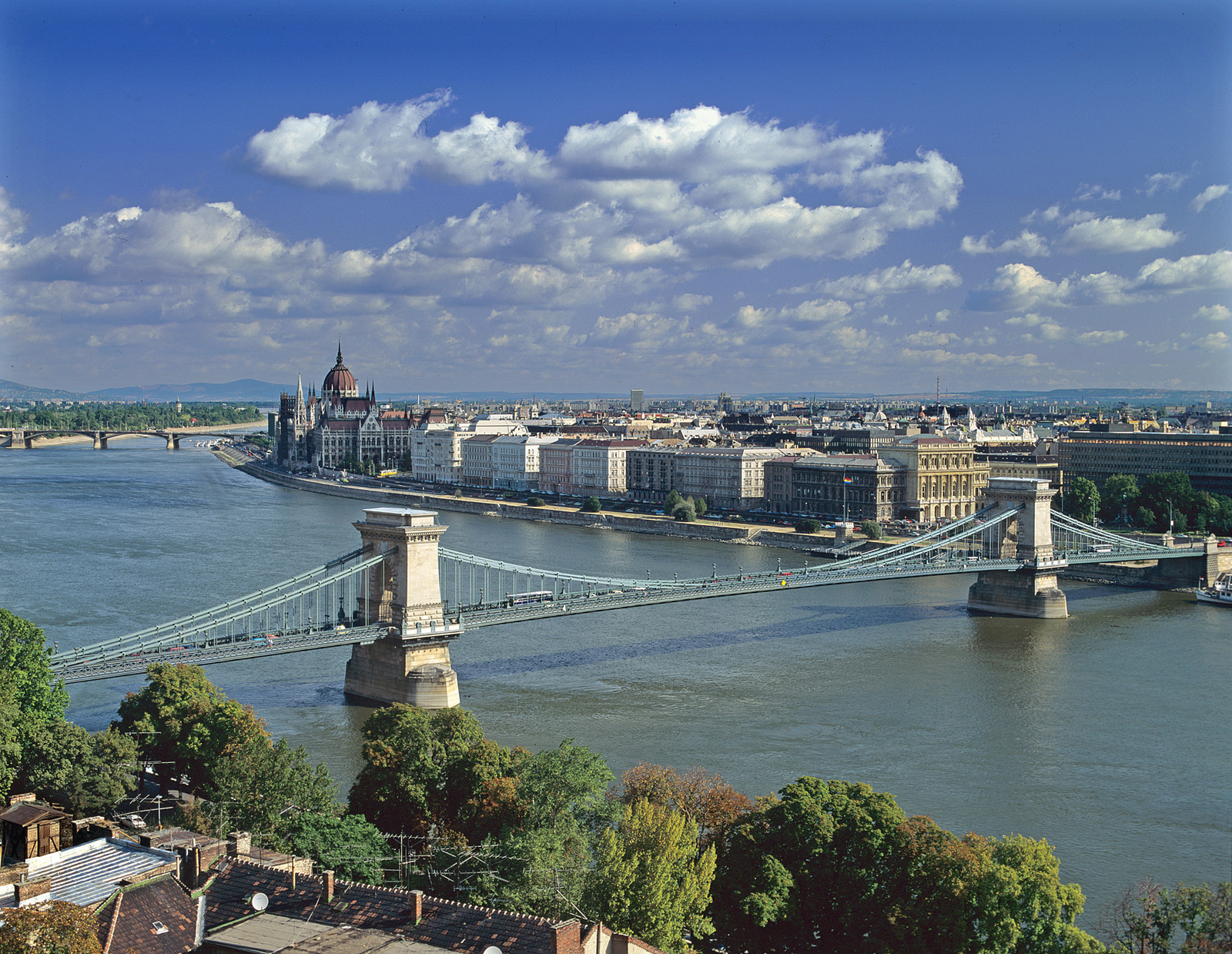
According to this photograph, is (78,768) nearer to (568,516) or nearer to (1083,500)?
(1083,500)

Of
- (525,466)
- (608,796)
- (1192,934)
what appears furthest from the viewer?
(525,466)

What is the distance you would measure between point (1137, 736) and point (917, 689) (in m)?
3.56

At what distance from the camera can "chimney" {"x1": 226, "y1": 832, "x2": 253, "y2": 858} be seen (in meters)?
9.04

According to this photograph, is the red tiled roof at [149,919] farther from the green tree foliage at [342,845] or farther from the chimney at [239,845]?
the green tree foliage at [342,845]

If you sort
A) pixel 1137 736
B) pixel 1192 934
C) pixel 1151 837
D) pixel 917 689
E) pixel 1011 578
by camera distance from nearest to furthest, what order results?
pixel 1192 934
pixel 1151 837
pixel 1137 736
pixel 917 689
pixel 1011 578

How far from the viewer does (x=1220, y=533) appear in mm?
41188

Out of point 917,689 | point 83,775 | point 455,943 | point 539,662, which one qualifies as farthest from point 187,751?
point 917,689

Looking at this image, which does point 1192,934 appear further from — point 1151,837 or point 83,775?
point 83,775

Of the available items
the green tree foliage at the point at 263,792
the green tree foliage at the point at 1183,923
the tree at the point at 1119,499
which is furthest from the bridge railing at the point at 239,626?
the tree at the point at 1119,499

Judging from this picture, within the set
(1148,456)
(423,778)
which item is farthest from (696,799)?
(1148,456)

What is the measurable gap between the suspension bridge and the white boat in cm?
61

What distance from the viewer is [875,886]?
385 inches

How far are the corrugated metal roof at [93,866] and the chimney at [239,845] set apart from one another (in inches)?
25.2

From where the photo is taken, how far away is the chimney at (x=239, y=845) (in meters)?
9.04
